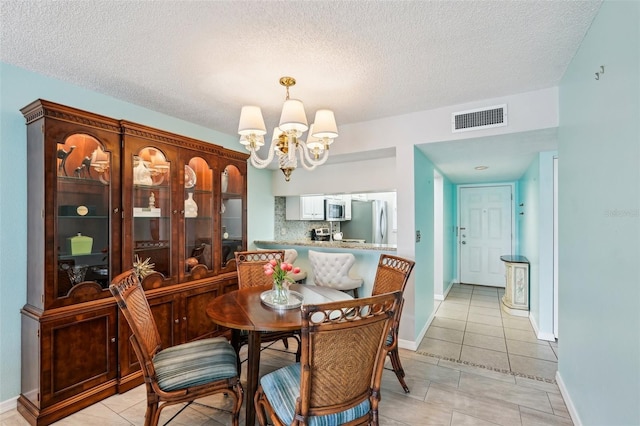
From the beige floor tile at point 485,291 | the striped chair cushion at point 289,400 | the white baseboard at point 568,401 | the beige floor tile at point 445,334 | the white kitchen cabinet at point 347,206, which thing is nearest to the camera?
the striped chair cushion at point 289,400

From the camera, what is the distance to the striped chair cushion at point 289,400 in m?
1.34

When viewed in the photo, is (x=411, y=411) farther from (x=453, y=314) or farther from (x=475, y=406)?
(x=453, y=314)

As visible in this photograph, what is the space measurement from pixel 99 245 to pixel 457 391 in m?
3.07

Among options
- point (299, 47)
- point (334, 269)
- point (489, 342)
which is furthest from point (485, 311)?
point (299, 47)

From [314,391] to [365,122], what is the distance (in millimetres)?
Answer: 2776

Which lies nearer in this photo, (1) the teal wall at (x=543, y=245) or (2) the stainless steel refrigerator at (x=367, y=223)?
(1) the teal wall at (x=543, y=245)

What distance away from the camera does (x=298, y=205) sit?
472cm

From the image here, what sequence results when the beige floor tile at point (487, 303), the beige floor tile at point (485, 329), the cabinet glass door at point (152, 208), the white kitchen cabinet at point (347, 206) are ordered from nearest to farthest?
the cabinet glass door at point (152, 208) < the beige floor tile at point (485, 329) < the beige floor tile at point (487, 303) < the white kitchen cabinet at point (347, 206)

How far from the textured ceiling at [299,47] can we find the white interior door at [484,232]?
3892 millimetres

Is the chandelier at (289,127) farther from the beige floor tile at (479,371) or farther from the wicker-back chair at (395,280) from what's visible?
the beige floor tile at (479,371)

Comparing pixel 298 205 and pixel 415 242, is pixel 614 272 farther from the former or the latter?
pixel 298 205

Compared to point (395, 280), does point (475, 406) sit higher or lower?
lower

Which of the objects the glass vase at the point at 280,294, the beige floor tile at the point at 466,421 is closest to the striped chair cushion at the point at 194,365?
the glass vase at the point at 280,294

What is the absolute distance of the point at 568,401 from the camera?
2.14 meters
